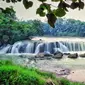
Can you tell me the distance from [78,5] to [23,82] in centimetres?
431

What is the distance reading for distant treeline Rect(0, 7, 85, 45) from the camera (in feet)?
60.8

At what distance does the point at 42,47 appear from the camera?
17.5m

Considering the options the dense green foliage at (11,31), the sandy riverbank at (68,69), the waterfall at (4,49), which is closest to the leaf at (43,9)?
the sandy riverbank at (68,69)

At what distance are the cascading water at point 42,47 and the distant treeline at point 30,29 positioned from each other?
2.82 feet

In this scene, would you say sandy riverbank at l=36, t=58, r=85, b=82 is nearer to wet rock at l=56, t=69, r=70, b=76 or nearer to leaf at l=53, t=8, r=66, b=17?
wet rock at l=56, t=69, r=70, b=76

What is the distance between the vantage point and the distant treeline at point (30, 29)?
18.5 meters

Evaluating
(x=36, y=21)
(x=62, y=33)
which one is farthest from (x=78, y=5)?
(x=62, y=33)

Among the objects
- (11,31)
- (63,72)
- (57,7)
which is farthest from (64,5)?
(11,31)

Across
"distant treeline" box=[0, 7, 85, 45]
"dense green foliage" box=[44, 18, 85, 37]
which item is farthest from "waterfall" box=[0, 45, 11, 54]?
"dense green foliage" box=[44, 18, 85, 37]

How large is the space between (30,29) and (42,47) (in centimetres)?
416

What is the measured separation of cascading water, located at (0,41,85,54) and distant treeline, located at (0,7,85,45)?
858 mm

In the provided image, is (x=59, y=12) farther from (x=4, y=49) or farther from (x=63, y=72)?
(x=4, y=49)

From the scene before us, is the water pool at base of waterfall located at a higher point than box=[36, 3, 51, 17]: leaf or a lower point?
lower

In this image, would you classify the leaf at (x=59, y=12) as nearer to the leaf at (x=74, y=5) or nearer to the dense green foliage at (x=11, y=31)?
the leaf at (x=74, y=5)
